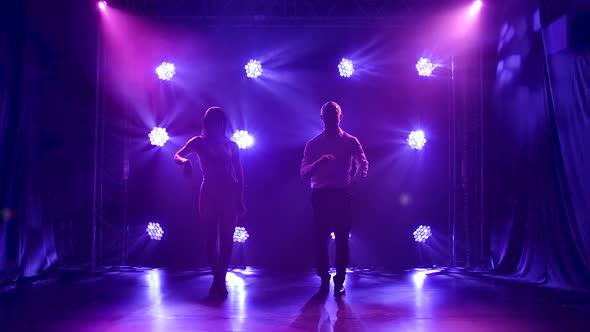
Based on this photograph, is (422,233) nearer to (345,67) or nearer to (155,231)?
(345,67)

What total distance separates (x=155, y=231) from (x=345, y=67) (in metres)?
3.75

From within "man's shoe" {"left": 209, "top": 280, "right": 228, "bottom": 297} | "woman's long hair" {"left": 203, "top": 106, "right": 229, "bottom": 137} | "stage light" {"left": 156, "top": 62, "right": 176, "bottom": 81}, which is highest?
"stage light" {"left": 156, "top": 62, "right": 176, "bottom": 81}

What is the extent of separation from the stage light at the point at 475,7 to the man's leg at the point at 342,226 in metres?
4.06

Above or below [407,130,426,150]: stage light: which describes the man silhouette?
below

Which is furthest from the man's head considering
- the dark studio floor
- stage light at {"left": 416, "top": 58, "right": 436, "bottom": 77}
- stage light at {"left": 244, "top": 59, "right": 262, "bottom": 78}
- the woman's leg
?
stage light at {"left": 416, "top": 58, "right": 436, "bottom": 77}

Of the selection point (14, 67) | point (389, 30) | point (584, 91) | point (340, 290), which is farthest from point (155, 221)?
point (584, 91)

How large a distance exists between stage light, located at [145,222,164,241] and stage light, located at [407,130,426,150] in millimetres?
3958

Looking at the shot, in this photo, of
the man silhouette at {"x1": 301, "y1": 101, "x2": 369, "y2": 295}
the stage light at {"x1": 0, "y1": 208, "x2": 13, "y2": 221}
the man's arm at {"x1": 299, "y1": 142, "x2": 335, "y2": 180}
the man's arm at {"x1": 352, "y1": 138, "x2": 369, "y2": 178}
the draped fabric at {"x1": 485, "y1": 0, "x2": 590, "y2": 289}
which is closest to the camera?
the man's arm at {"x1": 299, "y1": 142, "x2": 335, "y2": 180}

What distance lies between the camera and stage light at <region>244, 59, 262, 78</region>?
22.8 feet

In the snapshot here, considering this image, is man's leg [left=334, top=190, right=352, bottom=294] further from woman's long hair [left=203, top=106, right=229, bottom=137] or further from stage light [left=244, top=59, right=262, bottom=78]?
stage light [left=244, top=59, right=262, bottom=78]

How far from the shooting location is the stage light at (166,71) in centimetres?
700

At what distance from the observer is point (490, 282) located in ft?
18.1

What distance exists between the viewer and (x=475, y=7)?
678 cm

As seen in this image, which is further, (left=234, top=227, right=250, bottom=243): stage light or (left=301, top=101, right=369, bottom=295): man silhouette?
(left=234, top=227, right=250, bottom=243): stage light
